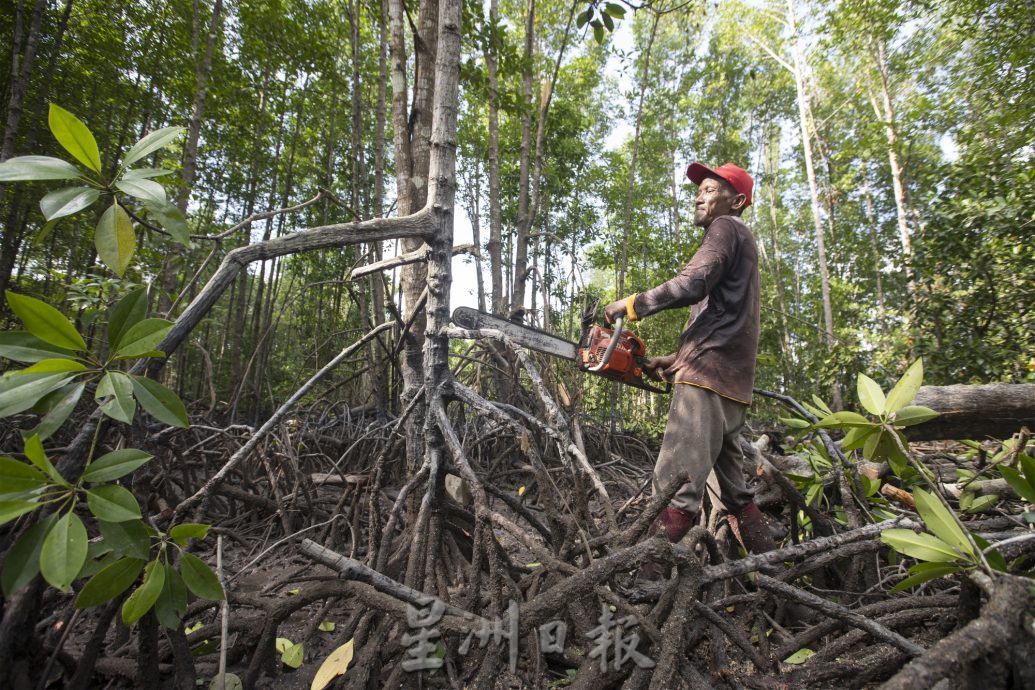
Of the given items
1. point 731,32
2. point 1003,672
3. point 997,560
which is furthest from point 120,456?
point 731,32

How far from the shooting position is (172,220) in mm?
806

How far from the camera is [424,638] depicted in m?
1.12

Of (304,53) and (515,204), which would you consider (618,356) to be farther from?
(515,204)

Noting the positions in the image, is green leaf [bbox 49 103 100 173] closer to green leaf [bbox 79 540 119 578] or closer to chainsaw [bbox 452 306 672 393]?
green leaf [bbox 79 540 119 578]

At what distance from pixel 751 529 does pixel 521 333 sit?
1392 millimetres

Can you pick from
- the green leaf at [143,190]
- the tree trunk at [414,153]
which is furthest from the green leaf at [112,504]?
the tree trunk at [414,153]

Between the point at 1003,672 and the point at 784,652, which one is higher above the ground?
the point at 1003,672

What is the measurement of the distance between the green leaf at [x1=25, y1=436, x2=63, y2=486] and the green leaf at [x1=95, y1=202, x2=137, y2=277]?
0.29 meters

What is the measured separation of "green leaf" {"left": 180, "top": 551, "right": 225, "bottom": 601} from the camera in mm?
858

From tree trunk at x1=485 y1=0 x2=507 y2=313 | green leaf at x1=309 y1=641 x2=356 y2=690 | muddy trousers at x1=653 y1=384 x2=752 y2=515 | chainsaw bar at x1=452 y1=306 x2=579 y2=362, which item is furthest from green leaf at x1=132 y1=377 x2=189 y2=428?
tree trunk at x1=485 y1=0 x2=507 y2=313

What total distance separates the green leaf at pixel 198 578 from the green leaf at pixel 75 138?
713mm

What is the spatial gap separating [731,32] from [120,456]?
18279 mm

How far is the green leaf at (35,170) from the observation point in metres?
0.68

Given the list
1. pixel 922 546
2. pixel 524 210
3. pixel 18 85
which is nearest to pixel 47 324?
pixel 922 546
